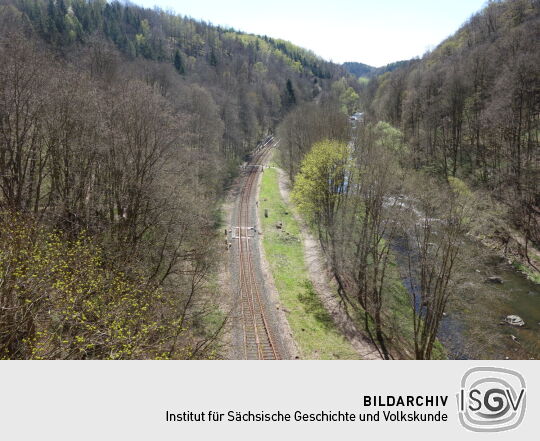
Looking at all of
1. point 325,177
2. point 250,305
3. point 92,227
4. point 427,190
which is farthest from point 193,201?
point 427,190

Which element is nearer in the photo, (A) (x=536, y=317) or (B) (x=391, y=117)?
(A) (x=536, y=317)

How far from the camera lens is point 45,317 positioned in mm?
9961

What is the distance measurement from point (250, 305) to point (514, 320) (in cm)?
1726

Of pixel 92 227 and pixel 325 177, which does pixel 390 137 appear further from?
A: pixel 92 227

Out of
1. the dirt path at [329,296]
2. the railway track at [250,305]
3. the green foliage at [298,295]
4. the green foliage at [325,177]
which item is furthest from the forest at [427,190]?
the railway track at [250,305]

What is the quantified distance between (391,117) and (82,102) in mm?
62606

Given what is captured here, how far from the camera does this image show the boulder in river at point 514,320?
857 inches

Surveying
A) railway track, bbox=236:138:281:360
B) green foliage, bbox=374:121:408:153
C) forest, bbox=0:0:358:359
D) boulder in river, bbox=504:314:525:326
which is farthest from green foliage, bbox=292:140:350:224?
green foliage, bbox=374:121:408:153

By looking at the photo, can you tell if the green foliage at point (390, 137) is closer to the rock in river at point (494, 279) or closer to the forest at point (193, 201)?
the forest at point (193, 201)

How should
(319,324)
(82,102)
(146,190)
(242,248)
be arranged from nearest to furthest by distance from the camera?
(82,102) < (146,190) < (319,324) < (242,248)

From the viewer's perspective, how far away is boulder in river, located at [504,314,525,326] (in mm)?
21766

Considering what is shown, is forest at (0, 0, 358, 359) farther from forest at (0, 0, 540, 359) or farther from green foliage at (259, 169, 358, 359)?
green foliage at (259, 169, 358, 359)

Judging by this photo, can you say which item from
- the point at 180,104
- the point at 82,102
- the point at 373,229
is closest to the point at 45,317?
the point at 82,102

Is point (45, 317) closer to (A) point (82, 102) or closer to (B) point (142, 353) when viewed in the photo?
(B) point (142, 353)
